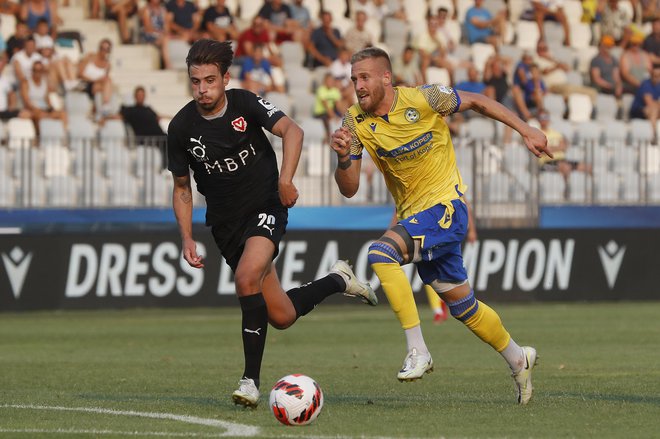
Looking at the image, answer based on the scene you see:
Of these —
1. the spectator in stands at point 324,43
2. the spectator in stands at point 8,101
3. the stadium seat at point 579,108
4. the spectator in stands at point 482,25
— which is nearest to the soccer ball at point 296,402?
the spectator in stands at point 8,101

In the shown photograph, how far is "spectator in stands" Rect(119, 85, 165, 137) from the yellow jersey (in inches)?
493

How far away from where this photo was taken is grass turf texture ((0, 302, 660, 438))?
26.8 ft

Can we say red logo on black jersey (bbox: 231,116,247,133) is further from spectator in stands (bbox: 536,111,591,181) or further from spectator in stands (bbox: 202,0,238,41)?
spectator in stands (bbox: 202,0,238,41)

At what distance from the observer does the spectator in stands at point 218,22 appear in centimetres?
2464

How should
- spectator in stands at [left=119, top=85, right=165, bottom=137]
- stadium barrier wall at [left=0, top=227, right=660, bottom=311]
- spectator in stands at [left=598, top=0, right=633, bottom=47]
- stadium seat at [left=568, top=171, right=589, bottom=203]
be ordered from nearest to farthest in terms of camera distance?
stadium barrier wall at [left=0, top=227, right=660, bottom=311] → spectator in stands at [left=119, top=85, right=165, bottom=137] → stadium seat at [left=568, top=171, right=589, bottom=203] → spectator in stands at [left=598, top=0, right=633, bottom=47]

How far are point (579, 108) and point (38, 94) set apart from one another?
33.9 feet

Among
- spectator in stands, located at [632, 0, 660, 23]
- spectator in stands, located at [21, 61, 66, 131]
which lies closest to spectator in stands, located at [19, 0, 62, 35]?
spectator in stands, located at [21, 61, 66, 131]

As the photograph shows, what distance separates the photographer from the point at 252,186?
31.0 ft

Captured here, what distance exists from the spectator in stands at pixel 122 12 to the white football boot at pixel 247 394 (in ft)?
54.6

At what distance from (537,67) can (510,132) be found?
A: 373cm

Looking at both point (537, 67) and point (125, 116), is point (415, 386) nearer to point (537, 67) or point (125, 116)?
point (125, 116)

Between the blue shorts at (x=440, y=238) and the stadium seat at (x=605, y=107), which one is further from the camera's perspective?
the stadium seat at (x=605, y=107)

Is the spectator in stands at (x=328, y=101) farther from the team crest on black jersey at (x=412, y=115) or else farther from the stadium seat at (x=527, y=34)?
the team crest on black jersey at (x=412, y=115)

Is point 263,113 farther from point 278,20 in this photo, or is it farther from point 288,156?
point 278,20
